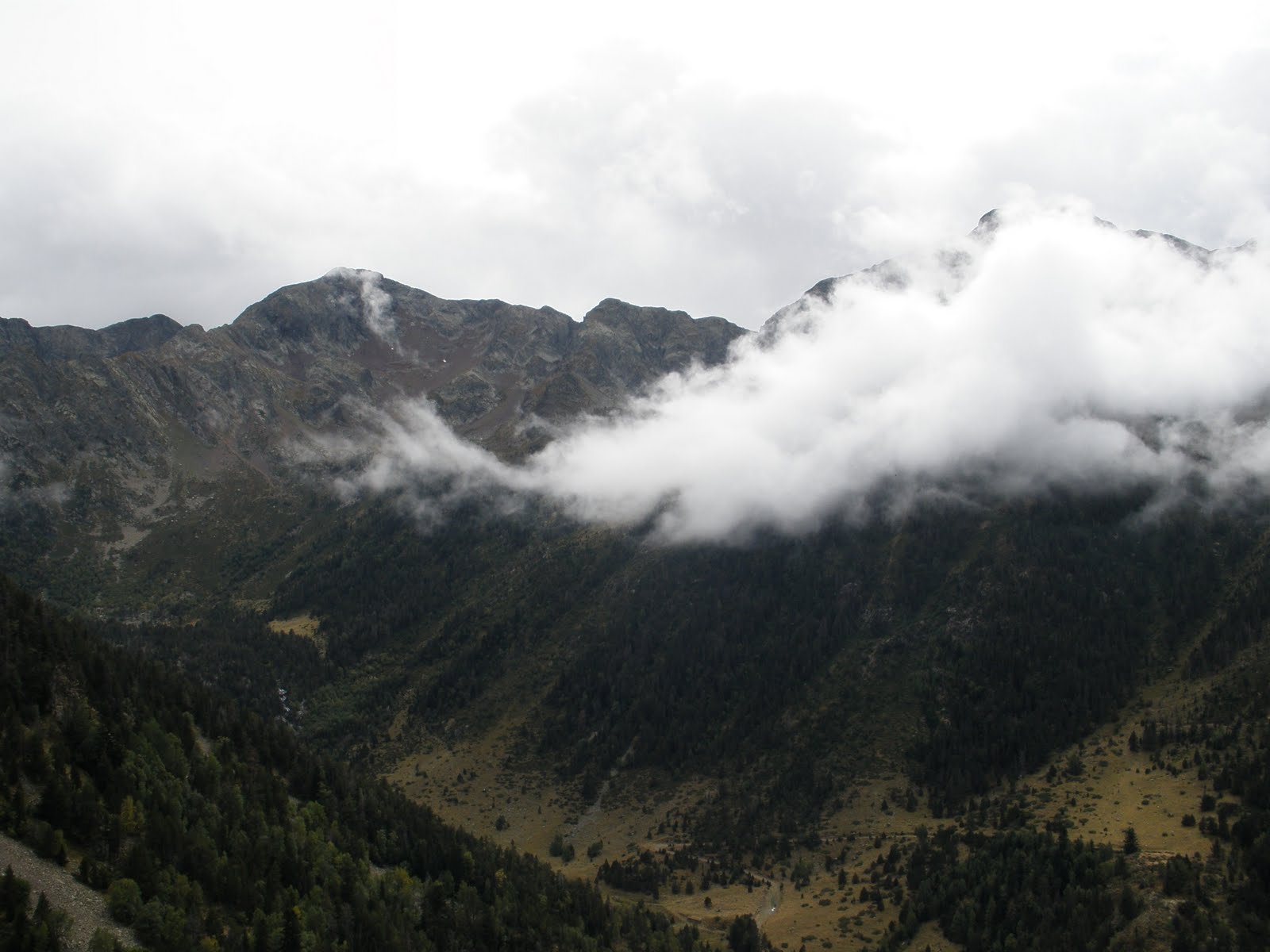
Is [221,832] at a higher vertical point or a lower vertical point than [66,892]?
lower

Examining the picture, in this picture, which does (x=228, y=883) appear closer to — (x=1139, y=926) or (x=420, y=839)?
(x=420, y=839)

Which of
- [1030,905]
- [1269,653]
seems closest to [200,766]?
[1030,905]

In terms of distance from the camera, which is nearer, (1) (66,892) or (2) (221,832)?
(1) (66,892)

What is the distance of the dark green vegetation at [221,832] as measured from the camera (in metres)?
82.3

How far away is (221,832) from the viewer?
9975 cm

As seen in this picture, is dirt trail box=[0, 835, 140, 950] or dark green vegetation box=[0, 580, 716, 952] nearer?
dirt trail box=[0, 835, 140, 950]

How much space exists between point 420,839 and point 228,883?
5473 cm

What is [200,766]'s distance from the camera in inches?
4365

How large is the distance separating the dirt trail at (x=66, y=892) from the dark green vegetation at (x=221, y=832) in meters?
1.02

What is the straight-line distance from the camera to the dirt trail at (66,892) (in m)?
72.6

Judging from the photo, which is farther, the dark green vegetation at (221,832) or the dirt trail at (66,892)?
the dark green vegetation at (221,832)

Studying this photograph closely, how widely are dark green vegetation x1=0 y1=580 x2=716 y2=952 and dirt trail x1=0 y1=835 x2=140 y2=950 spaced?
3.35 feet

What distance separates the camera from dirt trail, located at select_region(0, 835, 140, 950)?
72562 millimetres

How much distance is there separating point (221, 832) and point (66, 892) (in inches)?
1000
